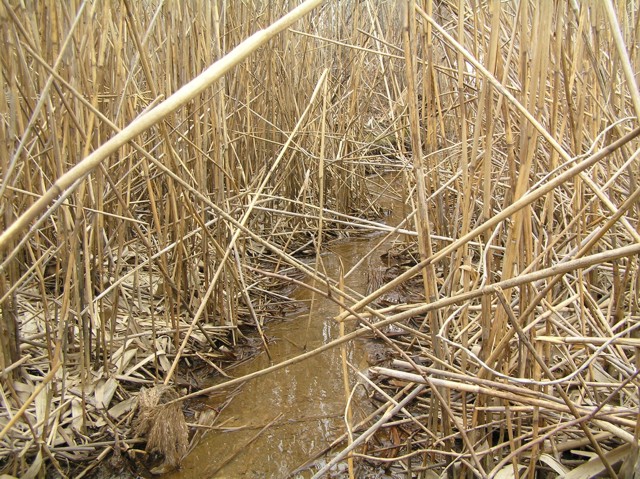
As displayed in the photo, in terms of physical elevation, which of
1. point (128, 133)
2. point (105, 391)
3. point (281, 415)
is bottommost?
point (281, 415)

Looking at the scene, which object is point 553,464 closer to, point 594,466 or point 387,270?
point 594,466

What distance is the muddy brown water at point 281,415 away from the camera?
4.58 ft

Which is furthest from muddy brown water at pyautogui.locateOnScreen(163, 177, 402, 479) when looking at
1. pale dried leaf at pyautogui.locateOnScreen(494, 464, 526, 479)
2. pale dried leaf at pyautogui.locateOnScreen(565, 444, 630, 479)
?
pale dried leaf at pyautogui.locateOnScreen(565, 444, 630, 479)

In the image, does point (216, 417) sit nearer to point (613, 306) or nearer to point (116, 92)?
point (116, 92)

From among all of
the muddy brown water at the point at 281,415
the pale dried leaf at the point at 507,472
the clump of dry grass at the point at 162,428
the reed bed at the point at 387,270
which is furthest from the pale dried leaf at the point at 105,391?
the pale dried leaf at the point at 507,472

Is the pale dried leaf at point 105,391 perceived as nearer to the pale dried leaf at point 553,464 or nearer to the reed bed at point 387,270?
the reed bed at point 387,270

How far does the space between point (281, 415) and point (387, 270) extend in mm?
1037

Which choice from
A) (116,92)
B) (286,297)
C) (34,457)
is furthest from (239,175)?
(34,457)

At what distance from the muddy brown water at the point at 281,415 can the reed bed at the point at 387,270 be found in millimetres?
89

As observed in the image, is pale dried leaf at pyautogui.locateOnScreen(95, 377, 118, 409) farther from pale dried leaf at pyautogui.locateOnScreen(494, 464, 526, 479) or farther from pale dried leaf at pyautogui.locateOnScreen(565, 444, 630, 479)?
pale dried leaf at pyautogui.locateOnScreen(565, 444, 630, 479)

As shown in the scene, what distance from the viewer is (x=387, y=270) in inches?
97.0

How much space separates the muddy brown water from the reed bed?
0.09m

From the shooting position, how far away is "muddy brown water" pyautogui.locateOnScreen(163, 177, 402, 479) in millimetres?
1396

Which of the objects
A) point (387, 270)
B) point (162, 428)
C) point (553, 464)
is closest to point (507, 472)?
point (553, 464)
